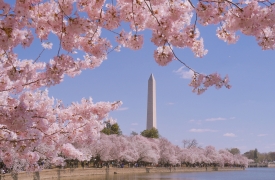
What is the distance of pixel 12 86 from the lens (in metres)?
6.35

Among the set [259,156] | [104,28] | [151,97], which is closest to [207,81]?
[104,28]

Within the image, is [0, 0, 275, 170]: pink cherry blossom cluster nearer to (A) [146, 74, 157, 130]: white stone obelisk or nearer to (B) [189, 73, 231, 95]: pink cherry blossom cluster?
(B) [189, 73, 231, 95]: pink cherry blossom cluster

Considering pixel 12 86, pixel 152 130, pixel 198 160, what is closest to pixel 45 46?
pixel 12 86

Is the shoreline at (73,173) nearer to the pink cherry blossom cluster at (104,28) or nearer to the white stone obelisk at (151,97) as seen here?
the white stone obelisk at (151,97)

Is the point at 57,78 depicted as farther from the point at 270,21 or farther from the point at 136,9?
the point at 270,21

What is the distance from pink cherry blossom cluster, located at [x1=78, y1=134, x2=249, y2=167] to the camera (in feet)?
131

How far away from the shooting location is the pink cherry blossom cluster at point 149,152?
40031mm

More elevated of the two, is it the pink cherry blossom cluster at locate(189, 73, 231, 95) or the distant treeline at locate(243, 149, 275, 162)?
the distant treeline at locate(243, 149, 275, 162)

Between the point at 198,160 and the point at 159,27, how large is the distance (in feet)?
201

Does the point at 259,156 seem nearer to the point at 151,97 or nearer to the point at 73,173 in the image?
the point at 151,97

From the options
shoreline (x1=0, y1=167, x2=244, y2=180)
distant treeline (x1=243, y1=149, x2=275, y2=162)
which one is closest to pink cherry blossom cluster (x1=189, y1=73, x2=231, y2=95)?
shoreline (x1=0, y1=167, x2=244, y2=180)

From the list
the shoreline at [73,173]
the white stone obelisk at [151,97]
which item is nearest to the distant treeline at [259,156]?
the white stone obelisk at [151,97]

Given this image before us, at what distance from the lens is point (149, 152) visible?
48625 mm

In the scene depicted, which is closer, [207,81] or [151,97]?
[207,81]
